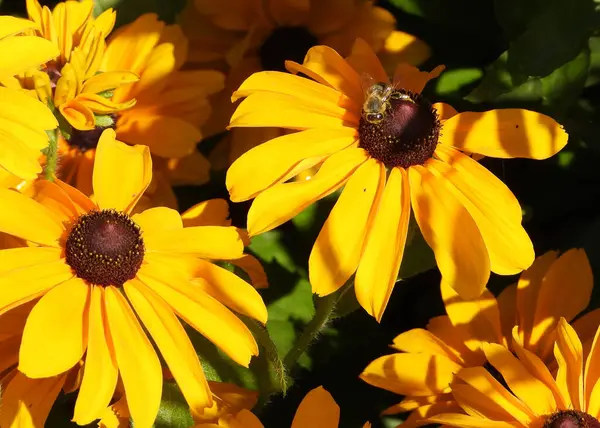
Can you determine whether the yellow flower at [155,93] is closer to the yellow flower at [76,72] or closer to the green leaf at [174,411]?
the yellow flower at [76,72]

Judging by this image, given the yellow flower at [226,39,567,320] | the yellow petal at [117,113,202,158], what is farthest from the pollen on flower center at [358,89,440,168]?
the yellow petal at [117,113,202,158]

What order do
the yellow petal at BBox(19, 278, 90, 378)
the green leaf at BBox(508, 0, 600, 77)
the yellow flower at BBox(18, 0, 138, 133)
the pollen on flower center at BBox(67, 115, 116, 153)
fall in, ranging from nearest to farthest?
the yellow petal at BBox(19, 278, 90, 378)
the yellow flower at BBox(18, 0, 138, 133)
the green leaf at BBox(508, 0, 600, 77)
the pollen on flower center at BBox(67, 115, 116, 153)

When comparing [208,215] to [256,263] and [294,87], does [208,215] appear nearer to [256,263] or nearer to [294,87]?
[256,263]

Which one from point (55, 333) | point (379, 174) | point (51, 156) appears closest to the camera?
point (55, 333)

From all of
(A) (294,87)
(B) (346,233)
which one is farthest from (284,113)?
(B) (346,233)

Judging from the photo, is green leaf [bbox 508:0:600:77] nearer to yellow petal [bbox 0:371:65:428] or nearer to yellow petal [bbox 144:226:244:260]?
yellow petal [bbox 144:226:244:260]

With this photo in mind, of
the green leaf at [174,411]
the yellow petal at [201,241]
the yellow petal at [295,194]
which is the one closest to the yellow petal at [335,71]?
the yellow petal at [295,194]

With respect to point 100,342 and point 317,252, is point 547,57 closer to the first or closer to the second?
point 317,252
